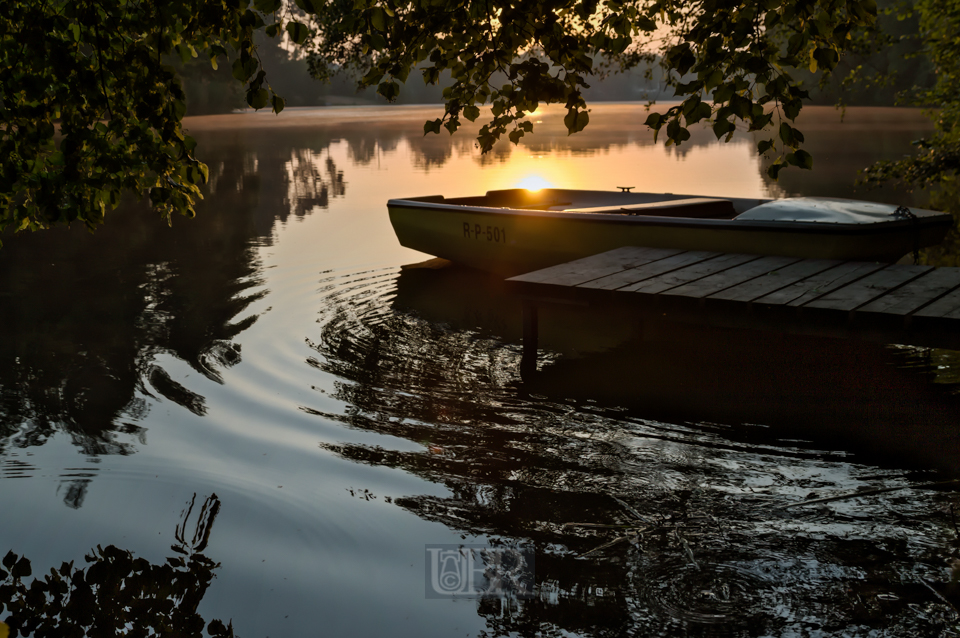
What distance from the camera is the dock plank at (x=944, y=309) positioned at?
523cm

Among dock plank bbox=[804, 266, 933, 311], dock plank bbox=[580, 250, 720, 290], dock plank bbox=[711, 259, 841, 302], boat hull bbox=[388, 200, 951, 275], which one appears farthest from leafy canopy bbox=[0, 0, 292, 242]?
boat hull bbox=[388, 200, 951, 275]

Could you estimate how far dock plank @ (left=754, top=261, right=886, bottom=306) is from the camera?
587 cm

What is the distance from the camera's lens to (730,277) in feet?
22.3

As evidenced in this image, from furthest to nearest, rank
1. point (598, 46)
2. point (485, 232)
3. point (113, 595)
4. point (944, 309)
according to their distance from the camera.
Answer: point (485, 232) < point (944, 309) < point (598, 46) < point (113, 595)

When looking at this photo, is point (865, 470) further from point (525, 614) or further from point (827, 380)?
point (525, 614)

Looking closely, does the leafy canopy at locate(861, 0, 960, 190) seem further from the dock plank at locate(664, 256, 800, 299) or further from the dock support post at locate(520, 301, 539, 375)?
the dock support post at locate(520, 301, 539, 375)

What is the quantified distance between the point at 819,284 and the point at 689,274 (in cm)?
110

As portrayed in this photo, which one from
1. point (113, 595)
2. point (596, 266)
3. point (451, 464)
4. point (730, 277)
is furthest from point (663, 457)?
point (113, 595)

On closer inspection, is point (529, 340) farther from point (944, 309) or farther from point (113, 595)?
point (113, 595)

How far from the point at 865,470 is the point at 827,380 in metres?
Result: 1.90

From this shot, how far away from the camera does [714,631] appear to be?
10.5 ft

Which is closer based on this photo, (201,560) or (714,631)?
(714,631)

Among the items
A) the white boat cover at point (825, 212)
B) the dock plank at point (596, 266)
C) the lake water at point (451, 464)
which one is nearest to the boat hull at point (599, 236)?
the white boat cover at point (825, 212)

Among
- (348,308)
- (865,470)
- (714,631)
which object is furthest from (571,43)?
(348,308)
